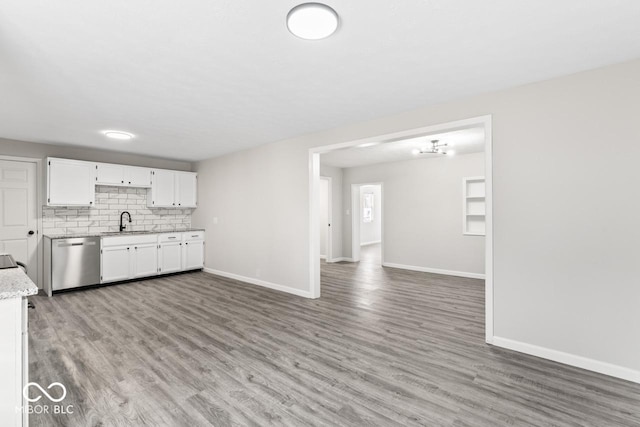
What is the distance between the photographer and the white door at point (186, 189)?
259 inches

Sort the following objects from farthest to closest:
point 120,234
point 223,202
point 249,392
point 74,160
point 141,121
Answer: point 223,202 < point 120,234 < point 74,160 < point 141,121 < point 249,392

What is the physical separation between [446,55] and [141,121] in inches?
142

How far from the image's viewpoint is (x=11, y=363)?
1.46 meters

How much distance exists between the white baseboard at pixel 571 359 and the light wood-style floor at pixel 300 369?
0.08 m

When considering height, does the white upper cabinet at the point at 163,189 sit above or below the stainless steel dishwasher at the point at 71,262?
above

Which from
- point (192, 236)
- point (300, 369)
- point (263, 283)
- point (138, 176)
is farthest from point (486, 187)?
point (138, 176)

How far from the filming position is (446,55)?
2.28 meters

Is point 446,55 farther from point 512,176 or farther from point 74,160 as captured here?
point 74,160

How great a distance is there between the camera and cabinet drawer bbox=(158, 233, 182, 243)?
235 inches

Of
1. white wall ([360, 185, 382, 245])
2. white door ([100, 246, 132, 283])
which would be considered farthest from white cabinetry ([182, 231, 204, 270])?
white wall ([360, 185, 382, 245])

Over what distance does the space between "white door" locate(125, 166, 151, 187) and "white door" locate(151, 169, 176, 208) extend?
0.42ft

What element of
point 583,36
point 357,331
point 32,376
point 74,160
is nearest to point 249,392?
point 357,331

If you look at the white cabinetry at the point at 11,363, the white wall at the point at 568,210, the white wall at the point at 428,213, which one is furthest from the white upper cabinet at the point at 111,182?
the white wall at the point at 568,210

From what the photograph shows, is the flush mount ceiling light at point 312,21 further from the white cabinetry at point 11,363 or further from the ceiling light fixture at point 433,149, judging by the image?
the ceiling light fixture at point 433,149
